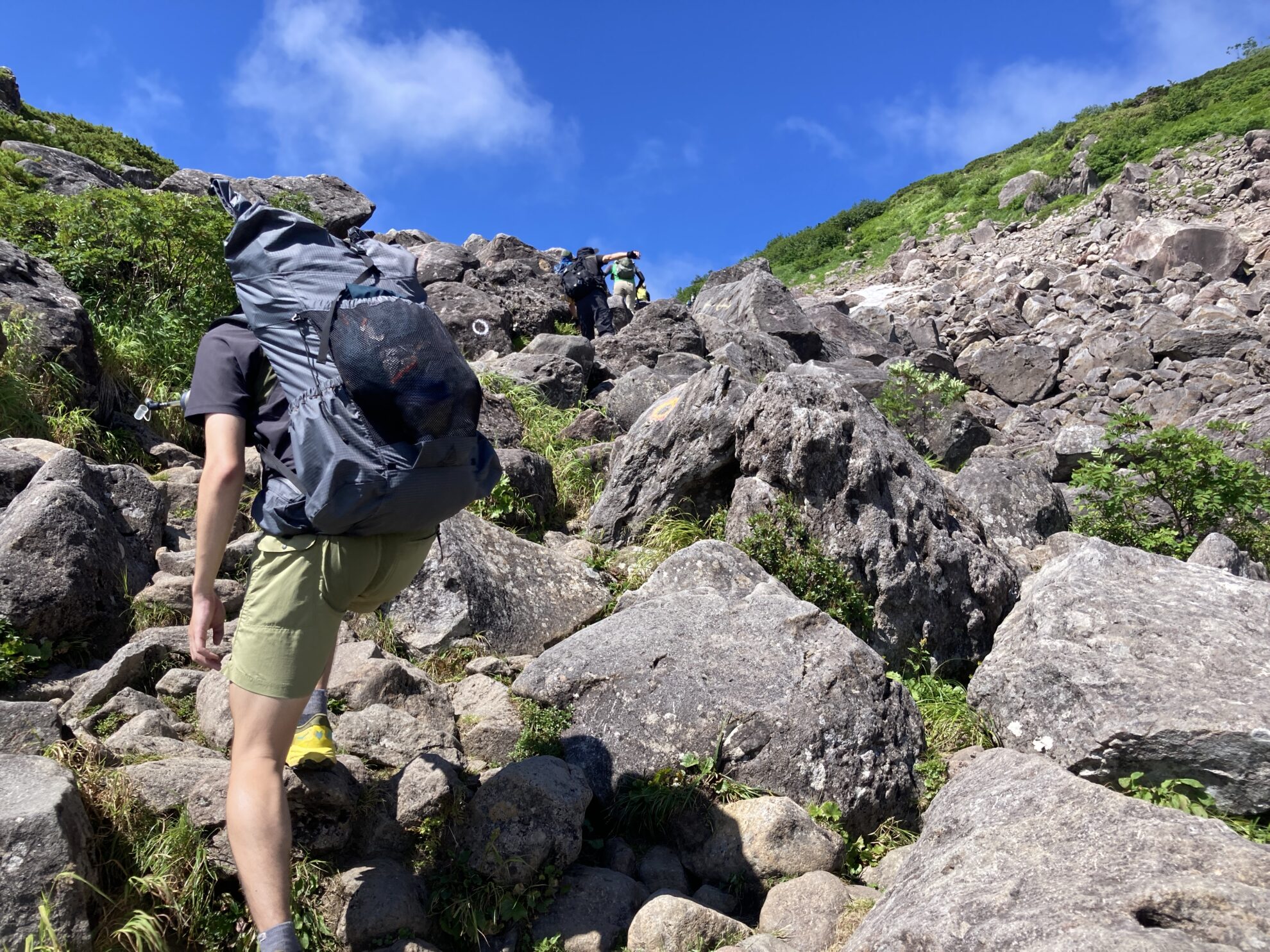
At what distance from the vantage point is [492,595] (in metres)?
6.19

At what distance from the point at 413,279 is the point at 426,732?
2.38 metres

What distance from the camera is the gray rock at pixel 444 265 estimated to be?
18.2 m

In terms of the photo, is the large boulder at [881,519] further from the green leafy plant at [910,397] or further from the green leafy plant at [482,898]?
the green leafy plant at [910,397]

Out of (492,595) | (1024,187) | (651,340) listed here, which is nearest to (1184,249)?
(1024,187)

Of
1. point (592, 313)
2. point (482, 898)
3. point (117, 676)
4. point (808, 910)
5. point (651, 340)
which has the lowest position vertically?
point (808, 910)

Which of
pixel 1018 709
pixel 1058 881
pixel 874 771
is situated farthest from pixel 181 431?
pixel 1058 881

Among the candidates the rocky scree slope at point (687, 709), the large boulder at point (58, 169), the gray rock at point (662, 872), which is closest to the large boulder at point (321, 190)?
the large boulder at point (58, 169)

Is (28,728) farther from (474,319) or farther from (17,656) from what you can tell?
(474,319)

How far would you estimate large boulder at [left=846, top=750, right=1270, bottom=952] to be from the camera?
8.43ft

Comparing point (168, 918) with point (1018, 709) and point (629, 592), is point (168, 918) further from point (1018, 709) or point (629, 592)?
point (1018, 709)

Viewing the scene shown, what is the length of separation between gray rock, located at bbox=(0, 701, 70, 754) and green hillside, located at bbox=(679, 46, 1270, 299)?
34876 millimetres

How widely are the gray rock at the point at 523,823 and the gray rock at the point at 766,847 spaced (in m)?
0.69

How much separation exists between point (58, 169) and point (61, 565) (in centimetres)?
1193

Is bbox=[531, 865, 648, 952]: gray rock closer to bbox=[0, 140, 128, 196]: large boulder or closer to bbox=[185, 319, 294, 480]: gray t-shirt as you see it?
bbox=[185, 319, 294, 480]: gray t-shirt
